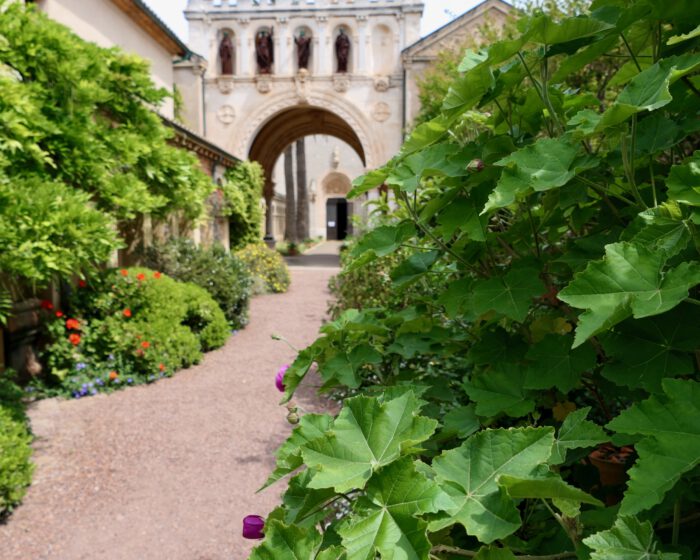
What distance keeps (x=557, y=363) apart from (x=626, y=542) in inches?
16.2

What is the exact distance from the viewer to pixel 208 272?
376 inches

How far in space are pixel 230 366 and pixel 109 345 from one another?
1620mm

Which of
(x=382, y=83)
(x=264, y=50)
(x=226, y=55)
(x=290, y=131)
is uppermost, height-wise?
(x=264, y=50)

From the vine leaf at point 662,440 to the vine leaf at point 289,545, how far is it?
0.37 metres

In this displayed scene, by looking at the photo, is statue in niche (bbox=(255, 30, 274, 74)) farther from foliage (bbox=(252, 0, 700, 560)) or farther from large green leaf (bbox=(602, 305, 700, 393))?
large green leaf (bbox=(602, 305, 700, 393))

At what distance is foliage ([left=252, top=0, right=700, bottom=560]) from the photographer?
0.66 metres

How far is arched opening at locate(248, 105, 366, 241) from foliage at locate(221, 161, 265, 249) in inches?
126

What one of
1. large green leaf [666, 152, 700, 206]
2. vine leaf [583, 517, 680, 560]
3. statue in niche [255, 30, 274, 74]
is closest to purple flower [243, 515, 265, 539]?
vine leaf [583, 517, 680, 560]

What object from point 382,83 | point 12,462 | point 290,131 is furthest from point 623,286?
point 290,131

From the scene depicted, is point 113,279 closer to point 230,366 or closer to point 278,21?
point 230,366

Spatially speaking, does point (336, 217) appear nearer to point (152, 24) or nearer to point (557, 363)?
point (152, 24)

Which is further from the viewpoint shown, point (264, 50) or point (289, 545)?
point (264, 50)

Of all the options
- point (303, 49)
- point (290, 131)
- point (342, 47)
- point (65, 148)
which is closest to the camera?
point (65, 148)

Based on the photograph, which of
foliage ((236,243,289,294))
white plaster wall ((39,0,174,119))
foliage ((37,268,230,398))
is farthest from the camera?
foliage ((236,243,289,294))
